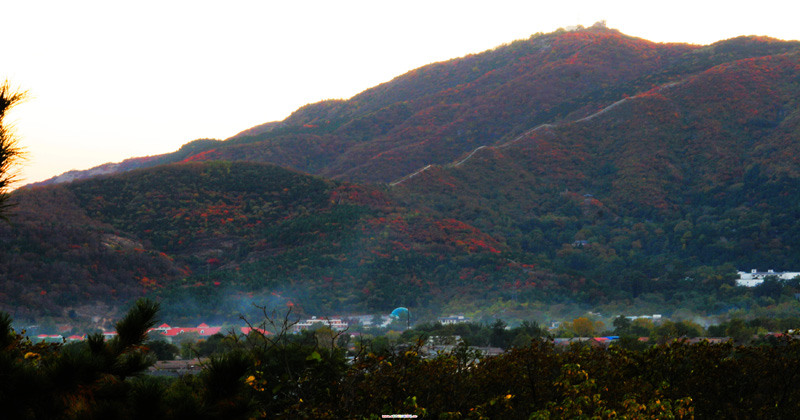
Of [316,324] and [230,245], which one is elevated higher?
[230,245]

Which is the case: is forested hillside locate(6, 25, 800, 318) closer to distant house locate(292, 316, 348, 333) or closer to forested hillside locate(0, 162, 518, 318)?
A: forested hillside locate(0, 162, 518, 318)

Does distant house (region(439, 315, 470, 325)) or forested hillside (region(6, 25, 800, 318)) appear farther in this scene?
forested hillside (region(6, 25, 800, 318))

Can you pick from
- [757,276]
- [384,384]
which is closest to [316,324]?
[757,276]

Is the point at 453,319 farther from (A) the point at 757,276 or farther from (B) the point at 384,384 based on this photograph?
(B) the point at 384,384

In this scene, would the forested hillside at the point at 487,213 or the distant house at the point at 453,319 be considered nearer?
the distant house at the point at 453,319

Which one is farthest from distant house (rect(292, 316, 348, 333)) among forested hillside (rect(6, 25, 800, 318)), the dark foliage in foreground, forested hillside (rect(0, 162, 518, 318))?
the dark foliage in foreground

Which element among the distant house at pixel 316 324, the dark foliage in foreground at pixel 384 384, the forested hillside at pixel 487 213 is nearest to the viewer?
the dark foliage in foreground at pixel 384 384

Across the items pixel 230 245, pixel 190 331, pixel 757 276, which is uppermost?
pixel 230 245

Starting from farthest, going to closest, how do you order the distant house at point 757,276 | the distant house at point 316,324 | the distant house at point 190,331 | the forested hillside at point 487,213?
the distant house at point 757,276, the forested hillside at point 487,213, the distant house at point 316,324, the distant house at point 190,331

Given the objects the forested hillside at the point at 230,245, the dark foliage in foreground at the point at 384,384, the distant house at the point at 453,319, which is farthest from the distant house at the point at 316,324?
the dark foliage in foreground at the point at 384,384

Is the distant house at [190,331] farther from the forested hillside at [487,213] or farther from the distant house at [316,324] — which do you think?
the distant house at [316,324]
